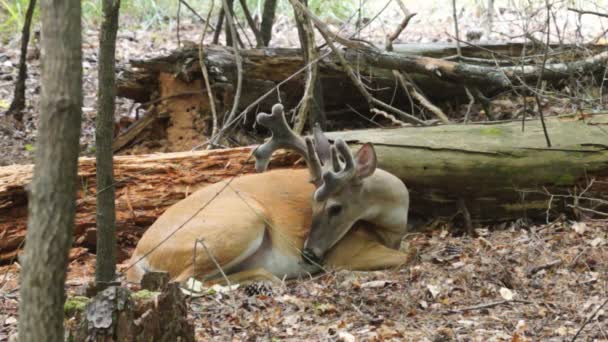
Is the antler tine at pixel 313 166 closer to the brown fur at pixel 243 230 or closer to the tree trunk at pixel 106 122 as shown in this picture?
the brown fur at pixel 243 230

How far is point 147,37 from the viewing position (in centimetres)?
1423

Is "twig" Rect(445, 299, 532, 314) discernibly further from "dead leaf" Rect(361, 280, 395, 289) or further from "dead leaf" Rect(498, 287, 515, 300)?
"dead leaf" Rect(361, 280, 395, 289)

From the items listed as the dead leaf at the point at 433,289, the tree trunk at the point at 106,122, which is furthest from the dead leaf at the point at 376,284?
the tree trunk at the point at 106,122

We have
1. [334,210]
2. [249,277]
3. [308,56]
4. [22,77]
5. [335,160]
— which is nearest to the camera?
[249,277]

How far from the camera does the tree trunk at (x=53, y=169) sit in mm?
2799

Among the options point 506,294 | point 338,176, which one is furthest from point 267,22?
point 506,294

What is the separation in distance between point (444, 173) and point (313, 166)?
113 centimetres

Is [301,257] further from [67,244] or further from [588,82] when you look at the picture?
[67,244]

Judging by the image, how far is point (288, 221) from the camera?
7.45 m

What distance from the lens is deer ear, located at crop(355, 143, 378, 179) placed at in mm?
7246

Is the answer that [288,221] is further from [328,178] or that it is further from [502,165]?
[502,165]

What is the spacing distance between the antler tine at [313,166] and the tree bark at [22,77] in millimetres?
4730

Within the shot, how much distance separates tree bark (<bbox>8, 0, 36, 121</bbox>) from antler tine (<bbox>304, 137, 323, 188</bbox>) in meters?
4.73

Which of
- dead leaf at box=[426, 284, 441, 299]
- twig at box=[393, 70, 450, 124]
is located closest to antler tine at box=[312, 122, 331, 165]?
twig at box=[393, 70, 450, 124]
